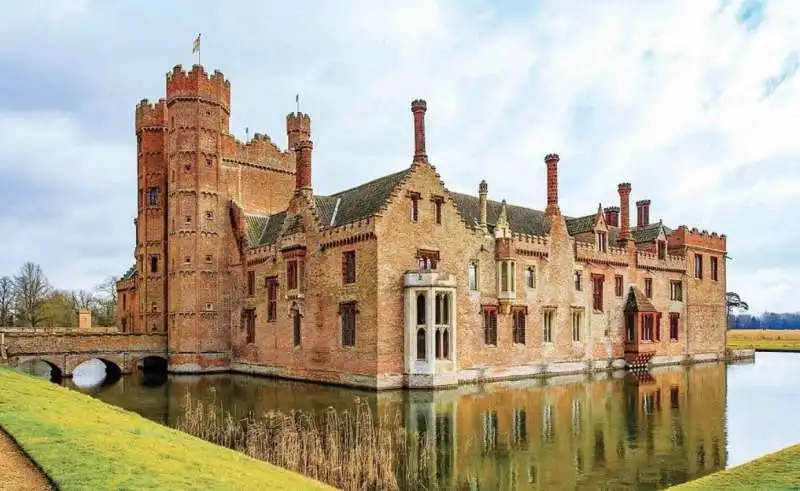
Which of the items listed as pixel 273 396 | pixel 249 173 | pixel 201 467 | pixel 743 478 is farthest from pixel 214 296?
pixel 743 478

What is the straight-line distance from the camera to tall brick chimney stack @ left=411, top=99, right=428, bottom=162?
3294 cm

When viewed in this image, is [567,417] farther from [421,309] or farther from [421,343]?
[421,309]

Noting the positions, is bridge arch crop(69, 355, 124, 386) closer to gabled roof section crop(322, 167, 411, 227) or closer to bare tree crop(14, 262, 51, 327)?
gabled roof section crop(322, 167, 411, 227)

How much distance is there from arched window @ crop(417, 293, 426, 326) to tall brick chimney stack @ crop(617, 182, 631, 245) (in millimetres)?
19091

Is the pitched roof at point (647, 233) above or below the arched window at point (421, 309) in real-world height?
above

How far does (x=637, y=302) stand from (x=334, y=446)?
32724 mm

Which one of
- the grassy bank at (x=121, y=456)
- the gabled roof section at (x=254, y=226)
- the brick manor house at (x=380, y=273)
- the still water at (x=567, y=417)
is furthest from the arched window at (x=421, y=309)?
the grassy bank at (x=121, y=456)

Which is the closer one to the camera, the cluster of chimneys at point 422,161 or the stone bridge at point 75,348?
the cluster of chimneys at point 422,161

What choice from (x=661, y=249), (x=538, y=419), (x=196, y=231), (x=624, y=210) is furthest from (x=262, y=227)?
(x=661, y=249)

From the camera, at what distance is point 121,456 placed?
11.1 meters

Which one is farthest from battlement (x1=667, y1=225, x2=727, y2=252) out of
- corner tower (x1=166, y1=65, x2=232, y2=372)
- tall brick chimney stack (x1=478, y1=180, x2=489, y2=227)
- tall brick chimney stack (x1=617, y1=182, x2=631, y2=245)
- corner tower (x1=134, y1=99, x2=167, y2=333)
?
corner tower (x1=134, y1=99, x2=167, y2=333)

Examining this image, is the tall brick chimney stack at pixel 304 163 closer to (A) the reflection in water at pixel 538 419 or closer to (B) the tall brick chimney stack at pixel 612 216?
(A) the reflection in water at pixel 538 419

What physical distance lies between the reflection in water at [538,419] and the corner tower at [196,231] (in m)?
4.31

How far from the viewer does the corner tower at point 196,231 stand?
41.9 meters
